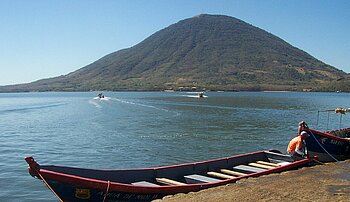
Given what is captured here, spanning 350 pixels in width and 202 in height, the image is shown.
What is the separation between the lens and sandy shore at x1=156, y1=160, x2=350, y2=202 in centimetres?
1238

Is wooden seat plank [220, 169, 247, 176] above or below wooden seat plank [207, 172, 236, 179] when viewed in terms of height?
above

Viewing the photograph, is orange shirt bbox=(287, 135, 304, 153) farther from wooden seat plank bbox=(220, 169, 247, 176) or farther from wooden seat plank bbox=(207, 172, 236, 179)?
wooden seat plank bbox=(207, 172, 236, 179)

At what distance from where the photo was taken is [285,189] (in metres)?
13.4

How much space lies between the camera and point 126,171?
1372 cm

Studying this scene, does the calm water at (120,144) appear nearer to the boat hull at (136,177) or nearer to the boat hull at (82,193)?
the boat hull at (136,177)

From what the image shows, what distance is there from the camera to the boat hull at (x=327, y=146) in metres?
18.2

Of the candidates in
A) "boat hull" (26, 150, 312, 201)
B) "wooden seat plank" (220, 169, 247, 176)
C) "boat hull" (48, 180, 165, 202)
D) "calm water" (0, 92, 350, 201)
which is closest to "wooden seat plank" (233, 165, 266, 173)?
"boat hull" (26, 150, 312, 201)

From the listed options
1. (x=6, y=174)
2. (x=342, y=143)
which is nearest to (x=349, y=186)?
(x=342, y=143)

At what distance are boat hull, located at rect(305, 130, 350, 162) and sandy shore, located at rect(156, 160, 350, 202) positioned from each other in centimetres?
206

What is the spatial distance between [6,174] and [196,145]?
46.6 ft

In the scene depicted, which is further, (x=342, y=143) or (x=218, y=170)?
(x=342, y=143)

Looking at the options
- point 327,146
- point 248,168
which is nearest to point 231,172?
point 248,168

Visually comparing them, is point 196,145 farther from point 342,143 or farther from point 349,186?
point 349,186

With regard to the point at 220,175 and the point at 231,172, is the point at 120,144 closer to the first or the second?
the point at 231,172
